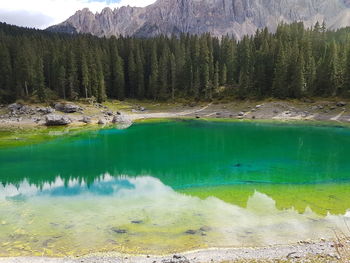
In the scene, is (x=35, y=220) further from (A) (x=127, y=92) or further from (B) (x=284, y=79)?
(A) (x=127, y=92)

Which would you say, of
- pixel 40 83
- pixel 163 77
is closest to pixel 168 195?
pixel 40 83

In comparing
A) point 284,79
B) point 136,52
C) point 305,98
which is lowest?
point 305,98

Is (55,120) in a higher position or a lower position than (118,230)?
higher

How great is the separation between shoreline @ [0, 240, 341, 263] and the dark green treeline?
7280 cm

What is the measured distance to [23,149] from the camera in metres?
44.1

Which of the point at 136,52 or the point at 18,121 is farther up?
the point at 136,52

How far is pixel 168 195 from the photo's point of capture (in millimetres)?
23969

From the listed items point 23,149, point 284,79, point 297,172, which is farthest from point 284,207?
point 284,79

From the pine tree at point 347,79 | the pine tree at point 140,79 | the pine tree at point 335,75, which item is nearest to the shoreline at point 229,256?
the pine tree at point 347,79

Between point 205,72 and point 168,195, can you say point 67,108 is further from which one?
point 168,195

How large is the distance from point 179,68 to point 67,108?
44585 millimetres

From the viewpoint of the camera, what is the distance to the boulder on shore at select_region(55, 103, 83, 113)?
249 feet

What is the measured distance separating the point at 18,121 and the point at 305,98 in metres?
69.0

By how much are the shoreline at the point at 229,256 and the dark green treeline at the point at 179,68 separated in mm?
72804
